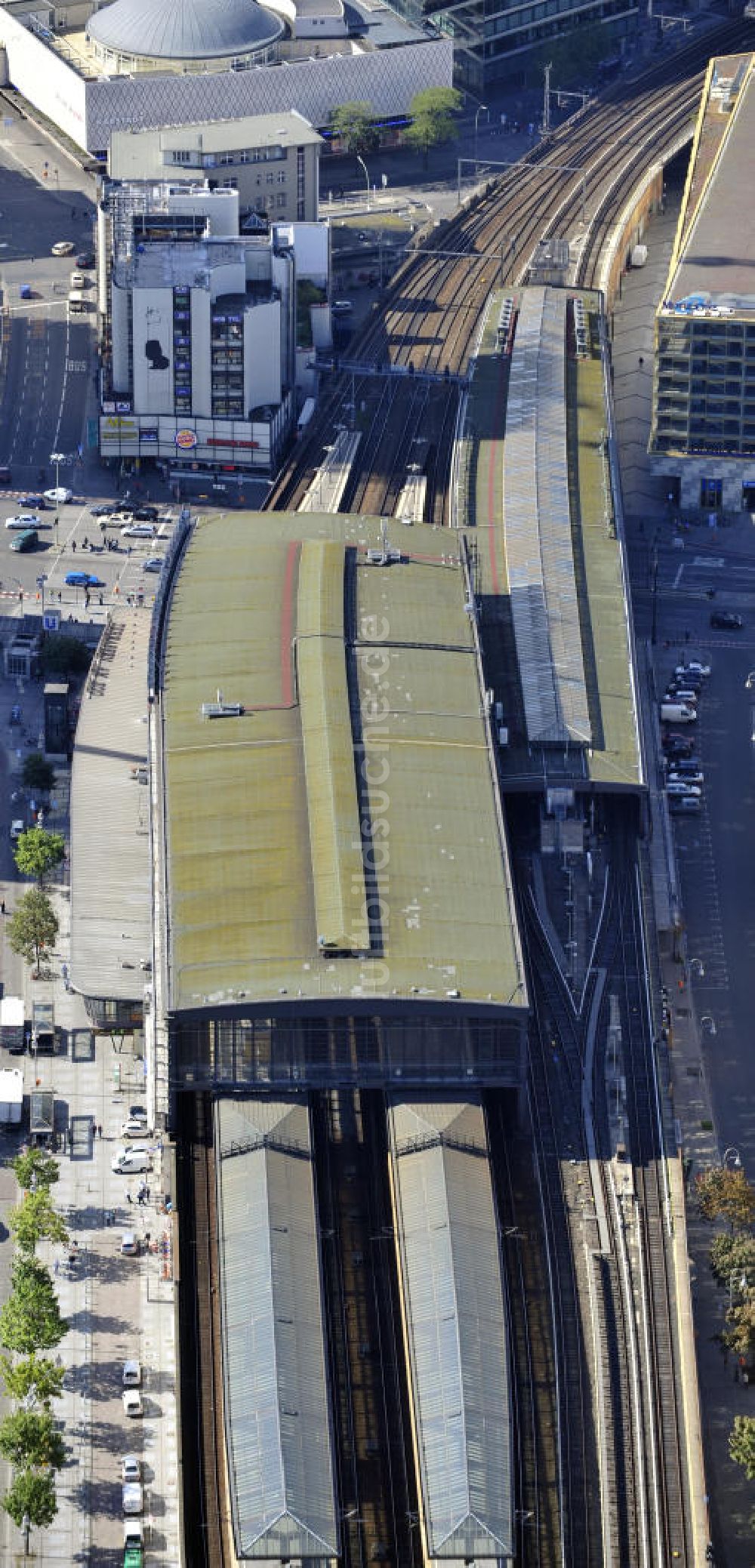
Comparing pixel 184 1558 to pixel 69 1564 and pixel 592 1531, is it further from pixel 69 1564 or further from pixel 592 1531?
pixel 592 1531

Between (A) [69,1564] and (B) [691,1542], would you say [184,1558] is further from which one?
(B) [691,1542]

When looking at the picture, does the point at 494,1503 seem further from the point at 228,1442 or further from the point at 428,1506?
the point at 228,1442

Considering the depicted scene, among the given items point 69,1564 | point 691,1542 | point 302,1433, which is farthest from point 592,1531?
point 69,1564

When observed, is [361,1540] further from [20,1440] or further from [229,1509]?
[20,1440]

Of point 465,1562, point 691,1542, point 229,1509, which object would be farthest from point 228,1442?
point 691,1542

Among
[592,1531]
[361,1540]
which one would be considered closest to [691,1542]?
[592,1531]
